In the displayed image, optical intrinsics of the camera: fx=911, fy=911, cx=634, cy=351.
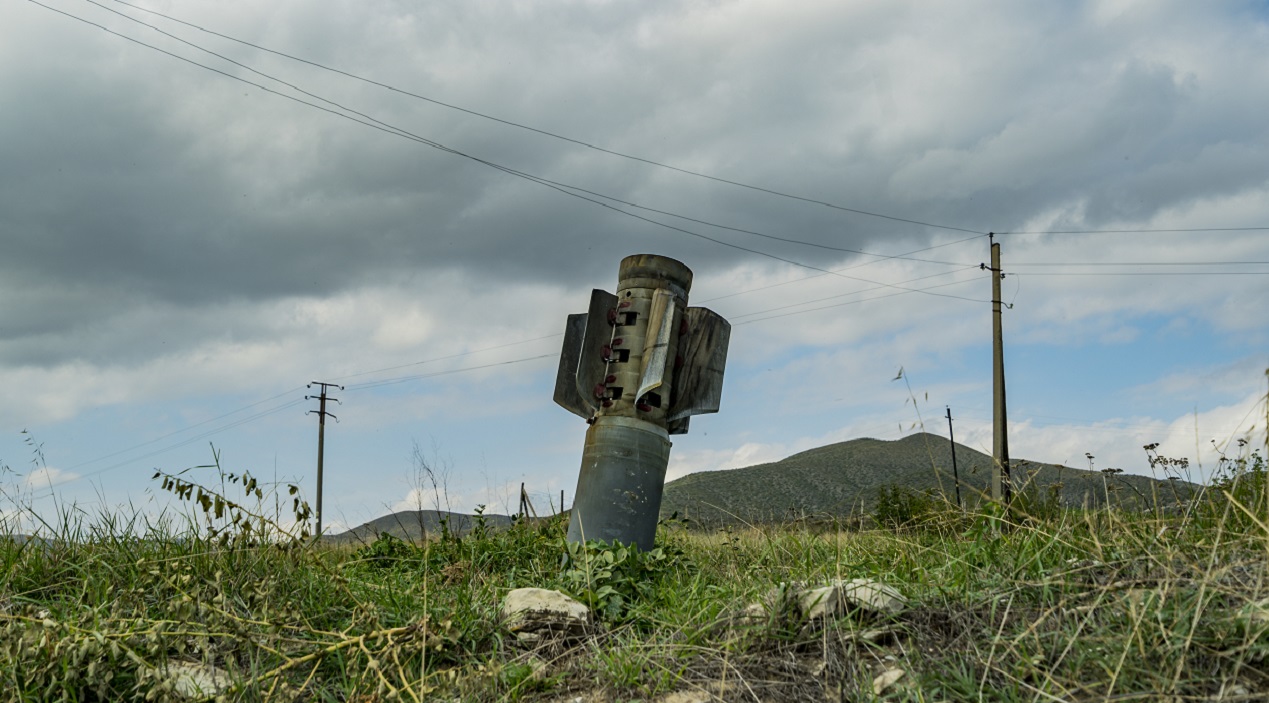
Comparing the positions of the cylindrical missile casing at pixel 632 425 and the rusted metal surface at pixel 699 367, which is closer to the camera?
the cylindrical missile casing at pixel 632 425

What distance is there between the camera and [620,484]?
253 inches

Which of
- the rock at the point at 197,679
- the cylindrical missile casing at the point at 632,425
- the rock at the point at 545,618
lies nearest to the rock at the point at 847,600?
the rock at the point at 545,618

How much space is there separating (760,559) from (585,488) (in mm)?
1779

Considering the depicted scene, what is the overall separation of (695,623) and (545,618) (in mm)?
726

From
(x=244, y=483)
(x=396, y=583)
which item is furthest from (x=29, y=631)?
(x=396, y=583)

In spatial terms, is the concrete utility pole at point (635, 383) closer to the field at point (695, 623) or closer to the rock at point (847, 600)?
the field at point (695, 623)

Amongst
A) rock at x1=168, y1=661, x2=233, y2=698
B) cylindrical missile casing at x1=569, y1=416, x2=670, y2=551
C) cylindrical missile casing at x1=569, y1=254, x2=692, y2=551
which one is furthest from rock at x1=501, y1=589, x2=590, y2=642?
cylindrical missile casing at x1=569, y1=416, x2=670, y2=551

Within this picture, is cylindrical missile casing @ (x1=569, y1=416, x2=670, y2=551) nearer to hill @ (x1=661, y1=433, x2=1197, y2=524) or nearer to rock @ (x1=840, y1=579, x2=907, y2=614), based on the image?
rock @ (x1=840, y1=579, x2=907, y2=614)

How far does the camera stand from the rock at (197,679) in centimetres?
365

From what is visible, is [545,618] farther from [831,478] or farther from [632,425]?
[831,478]

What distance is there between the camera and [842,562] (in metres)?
4.57

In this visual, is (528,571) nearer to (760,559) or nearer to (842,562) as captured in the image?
(760,559)

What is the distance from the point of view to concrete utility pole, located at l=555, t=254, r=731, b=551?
21.1 feet

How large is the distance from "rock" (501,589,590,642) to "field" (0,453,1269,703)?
5 centimetres
